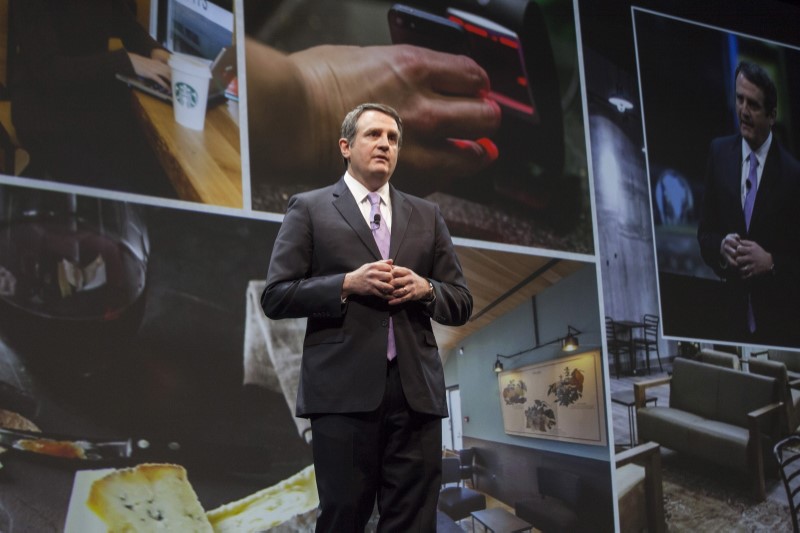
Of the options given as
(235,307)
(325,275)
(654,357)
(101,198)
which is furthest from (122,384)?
(654,357)

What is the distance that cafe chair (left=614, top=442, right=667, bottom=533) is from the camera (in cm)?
288

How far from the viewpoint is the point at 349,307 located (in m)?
1.38

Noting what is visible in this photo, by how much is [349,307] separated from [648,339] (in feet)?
7.30

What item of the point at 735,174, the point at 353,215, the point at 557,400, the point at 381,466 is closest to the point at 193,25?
the point at 353,215

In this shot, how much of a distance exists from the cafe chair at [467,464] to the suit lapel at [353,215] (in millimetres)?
1471

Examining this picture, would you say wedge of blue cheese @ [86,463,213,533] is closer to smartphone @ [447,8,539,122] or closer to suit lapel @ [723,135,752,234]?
smartphone @ [447,8,539,122]

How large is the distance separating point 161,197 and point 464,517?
1616 millimetres

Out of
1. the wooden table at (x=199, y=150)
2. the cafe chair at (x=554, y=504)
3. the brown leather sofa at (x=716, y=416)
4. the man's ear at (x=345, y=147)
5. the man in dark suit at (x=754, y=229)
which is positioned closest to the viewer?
the man's ear at (x=345, y=147)

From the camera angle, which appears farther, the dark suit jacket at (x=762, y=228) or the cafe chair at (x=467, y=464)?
the dark suit jacket at (x=762, y=228)

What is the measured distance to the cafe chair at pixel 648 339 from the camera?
Answer: 3.13 meters

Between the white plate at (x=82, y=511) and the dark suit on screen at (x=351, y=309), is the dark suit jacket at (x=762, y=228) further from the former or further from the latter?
the white plate at (x=82, y=511)

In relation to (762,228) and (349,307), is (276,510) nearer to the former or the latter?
(349,307)

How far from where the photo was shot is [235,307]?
2.29m

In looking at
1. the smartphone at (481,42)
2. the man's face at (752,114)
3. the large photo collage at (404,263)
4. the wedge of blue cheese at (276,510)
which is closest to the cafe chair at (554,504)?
the large photo collage at (404,263)
